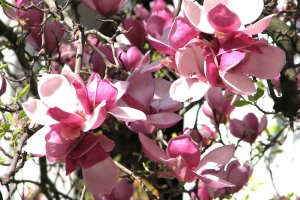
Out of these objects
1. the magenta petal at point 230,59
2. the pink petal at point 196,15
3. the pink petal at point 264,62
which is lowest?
the pink petal at point 264,62

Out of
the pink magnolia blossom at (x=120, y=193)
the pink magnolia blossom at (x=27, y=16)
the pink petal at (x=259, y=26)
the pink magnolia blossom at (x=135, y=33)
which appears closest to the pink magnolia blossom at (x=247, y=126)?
the pink magnolia blossom at (x=135, y=33)

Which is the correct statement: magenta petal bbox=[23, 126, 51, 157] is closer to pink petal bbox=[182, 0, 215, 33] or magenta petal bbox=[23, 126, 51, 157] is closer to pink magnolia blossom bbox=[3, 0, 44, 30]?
pink petal bbox=[182, 0, 215, 33]

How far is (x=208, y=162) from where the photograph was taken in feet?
1.94

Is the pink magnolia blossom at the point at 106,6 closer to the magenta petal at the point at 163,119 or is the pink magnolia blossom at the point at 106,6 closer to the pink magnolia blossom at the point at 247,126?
the magenta petal at the point at 163,119

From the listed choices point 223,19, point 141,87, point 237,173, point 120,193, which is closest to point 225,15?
point 223,19

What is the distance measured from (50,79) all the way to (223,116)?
25.3 inches

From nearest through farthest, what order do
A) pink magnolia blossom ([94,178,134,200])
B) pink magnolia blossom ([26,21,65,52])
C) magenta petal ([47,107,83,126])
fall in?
magenta petal ([47,107,83,126]) < pink magnolia blossom ([94,178,134,200]) < pink magnolia blossom ([26,21,65,52])

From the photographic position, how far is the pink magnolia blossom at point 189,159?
0.56m

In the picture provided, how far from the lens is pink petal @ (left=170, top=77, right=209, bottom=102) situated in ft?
1.74

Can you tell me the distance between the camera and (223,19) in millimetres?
517

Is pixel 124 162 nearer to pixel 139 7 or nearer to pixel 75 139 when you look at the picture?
pixel 139 7

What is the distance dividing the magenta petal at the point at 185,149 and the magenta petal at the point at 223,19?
0.13m

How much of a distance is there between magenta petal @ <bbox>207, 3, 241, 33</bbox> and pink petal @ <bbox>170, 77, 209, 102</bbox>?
0.07 meters

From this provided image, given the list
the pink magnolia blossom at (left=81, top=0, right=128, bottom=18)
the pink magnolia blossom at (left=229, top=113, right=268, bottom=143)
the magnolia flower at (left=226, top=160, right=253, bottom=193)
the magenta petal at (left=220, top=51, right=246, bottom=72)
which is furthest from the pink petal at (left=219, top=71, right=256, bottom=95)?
Answer: the pink magnolia blossom at (left=229, top=113, right=268, bottom=143)
